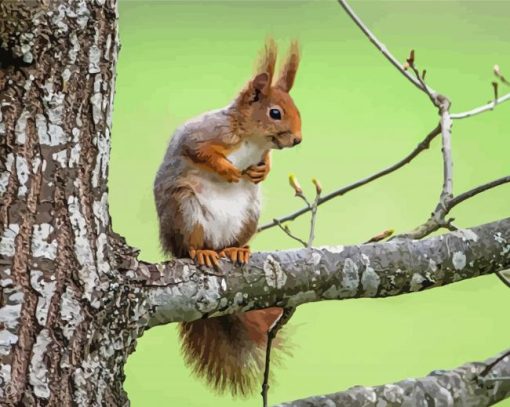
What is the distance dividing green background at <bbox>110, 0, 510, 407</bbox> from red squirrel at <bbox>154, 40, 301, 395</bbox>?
527 millimetres

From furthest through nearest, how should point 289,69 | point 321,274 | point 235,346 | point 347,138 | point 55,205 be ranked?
point 347,138 → point 289,69 → point 235,346 → point 321,274 → point 55,205

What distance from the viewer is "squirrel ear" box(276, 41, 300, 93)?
4.18 ft

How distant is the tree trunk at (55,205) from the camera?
81 centimetres

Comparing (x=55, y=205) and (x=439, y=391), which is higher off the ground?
(x=55, y=205)

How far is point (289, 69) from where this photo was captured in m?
1.30

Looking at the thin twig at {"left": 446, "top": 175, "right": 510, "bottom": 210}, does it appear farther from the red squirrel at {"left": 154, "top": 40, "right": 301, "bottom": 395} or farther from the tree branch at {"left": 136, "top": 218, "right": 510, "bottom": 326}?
the red squirrel at {"left": 154, "top": 40, "right": 301, "bottom": 395}

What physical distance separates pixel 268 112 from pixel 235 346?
0.31 m

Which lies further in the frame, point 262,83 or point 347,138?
point 347,138

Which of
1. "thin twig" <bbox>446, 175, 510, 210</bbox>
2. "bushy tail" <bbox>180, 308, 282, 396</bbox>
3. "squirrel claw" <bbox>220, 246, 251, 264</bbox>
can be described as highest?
"thin twig" <bbox>446, 175, 510, 210</bbox>

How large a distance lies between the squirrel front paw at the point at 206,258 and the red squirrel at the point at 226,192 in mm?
87

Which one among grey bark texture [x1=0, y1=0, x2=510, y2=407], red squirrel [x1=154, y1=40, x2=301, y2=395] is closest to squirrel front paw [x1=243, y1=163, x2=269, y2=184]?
red squirrel [x1=154, y1=40, x2=301, y2=395]

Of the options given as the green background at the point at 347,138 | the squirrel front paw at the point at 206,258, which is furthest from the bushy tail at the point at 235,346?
the green background at the point at 347,138

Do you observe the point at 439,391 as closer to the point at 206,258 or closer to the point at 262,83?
the point at 206,258

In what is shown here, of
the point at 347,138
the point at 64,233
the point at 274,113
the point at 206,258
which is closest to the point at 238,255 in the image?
the point at 206,258
